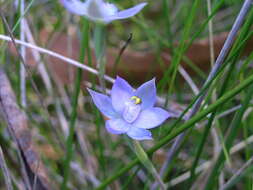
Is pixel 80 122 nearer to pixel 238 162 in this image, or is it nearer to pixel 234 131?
pixel 238 162

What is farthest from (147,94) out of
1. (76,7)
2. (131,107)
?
(76,7)

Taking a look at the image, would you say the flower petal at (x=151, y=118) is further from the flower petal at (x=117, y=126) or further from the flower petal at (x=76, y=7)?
the flower petal at (x=76, y=7)

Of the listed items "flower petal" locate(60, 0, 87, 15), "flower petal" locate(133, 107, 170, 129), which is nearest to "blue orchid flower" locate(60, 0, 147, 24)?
"flower petal" locate(60, 0, 87, 15)

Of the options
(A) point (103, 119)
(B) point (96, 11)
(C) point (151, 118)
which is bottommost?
(A) point (103, 119)

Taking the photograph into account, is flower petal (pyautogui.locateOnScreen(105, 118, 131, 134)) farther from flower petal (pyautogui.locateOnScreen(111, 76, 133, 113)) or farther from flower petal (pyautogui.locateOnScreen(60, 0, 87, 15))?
flower petal (pyautogui.locateOnScreen(60, 0, 87, 15))

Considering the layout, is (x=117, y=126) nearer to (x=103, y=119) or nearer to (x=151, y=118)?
(x=151, y=118)

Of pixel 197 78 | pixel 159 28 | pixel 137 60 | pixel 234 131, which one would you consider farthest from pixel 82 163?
pixel 159 28
